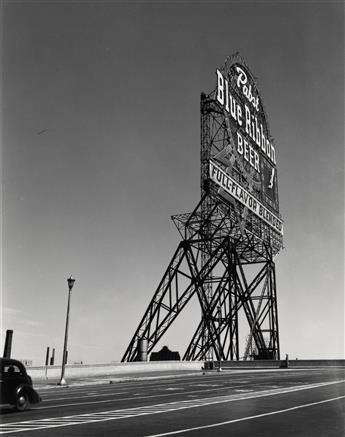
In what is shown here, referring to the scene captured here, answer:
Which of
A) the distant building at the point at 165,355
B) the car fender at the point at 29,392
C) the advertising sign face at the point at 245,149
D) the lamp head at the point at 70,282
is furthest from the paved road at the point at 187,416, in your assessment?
the advertising sign face at the point at 245,149

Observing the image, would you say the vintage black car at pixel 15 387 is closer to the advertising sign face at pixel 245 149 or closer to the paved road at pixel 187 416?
the paved road at pixel 187 416

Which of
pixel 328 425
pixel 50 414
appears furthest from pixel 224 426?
pixel 50 414

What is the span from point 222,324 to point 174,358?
6.31m

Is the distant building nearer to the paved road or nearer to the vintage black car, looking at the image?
the paved road

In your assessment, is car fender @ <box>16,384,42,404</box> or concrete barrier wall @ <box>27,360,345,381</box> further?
concrete barrier wall @ <box>27,360,345,381</box>

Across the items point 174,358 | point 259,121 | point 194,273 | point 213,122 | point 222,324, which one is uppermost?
point 259,121

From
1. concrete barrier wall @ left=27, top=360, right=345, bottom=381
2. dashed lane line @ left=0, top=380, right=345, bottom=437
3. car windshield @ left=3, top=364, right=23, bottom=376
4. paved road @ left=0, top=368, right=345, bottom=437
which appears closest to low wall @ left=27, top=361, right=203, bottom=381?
concrete barrier wall @ left=27, top=360, right=345, bottom=381

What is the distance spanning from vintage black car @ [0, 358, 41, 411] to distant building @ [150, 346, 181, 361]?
2544 cm

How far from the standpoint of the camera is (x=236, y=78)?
4334 centimetres

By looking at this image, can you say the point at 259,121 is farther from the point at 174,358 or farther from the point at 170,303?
the point at 174,358

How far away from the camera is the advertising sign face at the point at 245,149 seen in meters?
39.0

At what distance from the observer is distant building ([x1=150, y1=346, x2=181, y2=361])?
3631 cm

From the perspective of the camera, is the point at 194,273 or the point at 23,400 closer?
the point at 23,400

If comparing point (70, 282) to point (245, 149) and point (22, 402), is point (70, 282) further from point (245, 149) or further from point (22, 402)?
point (245, 149)
